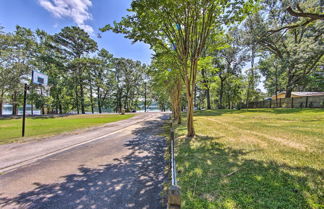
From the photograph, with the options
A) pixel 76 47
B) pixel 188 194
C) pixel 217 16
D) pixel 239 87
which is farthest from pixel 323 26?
pixel 76 47

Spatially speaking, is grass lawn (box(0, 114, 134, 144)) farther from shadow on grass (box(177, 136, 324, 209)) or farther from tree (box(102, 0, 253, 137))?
shadow on grass (box(177, 136, 324, 209))

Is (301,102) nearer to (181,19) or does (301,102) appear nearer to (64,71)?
(181,19)

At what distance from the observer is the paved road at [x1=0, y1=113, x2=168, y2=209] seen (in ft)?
8.31

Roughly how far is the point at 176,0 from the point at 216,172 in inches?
218

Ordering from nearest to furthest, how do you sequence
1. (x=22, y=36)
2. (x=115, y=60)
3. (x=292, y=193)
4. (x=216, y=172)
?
(x=292, y=193)
(x=216, y=172)
(x=22, y=36)
(x=115, y=60)

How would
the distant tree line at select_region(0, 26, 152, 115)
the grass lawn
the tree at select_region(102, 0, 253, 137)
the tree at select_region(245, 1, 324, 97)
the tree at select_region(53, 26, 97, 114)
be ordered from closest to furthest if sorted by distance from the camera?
the tree at select_region(102, 0, 253, 137) → the grass lawn → the tree at select_region(245, 1, 324, 97) → the distant tree line at select_region(0, 26, 152, 115) → the tree at select_region(53, 26, 97, 114)

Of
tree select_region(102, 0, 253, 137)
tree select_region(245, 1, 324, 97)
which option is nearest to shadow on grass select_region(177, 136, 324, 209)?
tree select_region(102, 0, 253, 137)

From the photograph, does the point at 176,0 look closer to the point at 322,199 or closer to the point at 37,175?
the point at 322,199

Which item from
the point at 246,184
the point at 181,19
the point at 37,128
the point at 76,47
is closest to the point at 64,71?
the point at 76,47

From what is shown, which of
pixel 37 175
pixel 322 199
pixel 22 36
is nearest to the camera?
pixel 322 199

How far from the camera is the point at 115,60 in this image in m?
37.8

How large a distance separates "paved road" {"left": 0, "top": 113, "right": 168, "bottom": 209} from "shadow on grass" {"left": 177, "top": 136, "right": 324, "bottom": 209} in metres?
0.74

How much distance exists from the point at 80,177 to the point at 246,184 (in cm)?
389

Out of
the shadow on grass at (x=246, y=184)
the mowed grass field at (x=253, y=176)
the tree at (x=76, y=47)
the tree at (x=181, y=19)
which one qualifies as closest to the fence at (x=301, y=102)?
the mowed grass field at (x=253, y=176)
